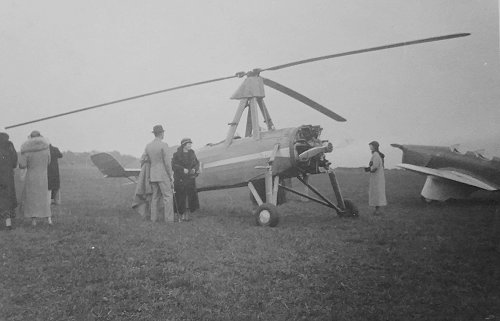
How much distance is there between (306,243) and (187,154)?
4.37 metres

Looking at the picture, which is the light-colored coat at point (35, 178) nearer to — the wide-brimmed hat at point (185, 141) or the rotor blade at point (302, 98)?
the wide-brimmed hat at point (185, 141)

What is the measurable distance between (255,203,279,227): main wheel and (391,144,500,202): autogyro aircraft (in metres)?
5.59

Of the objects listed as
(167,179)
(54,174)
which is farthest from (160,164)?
(54,174)

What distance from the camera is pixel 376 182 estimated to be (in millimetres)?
10055

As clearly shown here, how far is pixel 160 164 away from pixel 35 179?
251 centimetres

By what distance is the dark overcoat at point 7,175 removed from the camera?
23.9 ft

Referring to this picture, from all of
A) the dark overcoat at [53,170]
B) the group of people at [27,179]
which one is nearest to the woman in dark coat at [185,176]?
the group of people at [27,179]

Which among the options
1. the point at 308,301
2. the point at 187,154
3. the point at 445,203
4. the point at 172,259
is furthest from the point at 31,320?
the point at 445,203

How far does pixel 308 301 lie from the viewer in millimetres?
4129

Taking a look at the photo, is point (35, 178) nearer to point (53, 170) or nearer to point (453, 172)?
point (53, 170)

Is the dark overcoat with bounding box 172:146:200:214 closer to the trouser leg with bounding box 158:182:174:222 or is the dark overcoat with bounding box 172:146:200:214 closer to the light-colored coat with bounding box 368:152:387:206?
the trouser leg with bounding box 158:182:174:222

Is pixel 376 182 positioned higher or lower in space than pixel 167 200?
higher

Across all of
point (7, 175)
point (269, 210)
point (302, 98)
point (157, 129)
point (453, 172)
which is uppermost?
point (302, 98)

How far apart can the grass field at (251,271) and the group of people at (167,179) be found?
33.4 inches
